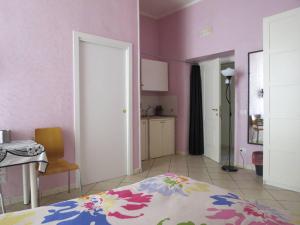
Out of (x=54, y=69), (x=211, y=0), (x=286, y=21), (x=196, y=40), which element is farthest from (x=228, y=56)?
(x=54, y=69)

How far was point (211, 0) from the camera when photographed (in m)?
4.32

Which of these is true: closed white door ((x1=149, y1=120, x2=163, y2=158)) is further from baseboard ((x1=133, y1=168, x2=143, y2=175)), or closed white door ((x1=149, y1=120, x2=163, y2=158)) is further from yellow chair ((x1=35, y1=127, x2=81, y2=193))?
yellow chair ((x1=35, y1=127, x2=81, y2=193))

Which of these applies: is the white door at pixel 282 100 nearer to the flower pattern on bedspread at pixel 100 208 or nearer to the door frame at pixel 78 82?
the door frame at pixel 78 82

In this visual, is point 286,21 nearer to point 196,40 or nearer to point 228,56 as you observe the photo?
point 228,56

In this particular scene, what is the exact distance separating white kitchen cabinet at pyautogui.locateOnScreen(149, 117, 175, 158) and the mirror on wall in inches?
69.1

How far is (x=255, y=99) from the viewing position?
148 inches

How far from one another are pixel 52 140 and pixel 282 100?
9.95ft

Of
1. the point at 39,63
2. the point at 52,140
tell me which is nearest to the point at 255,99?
the point at 52,140

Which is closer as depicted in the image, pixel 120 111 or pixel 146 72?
pixel 120 111

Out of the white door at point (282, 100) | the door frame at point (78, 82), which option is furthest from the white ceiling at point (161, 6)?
the white door at point (282, 100)

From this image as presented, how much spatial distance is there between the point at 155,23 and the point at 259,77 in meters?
2.93

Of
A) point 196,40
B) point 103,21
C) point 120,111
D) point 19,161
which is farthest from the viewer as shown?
point 196,40

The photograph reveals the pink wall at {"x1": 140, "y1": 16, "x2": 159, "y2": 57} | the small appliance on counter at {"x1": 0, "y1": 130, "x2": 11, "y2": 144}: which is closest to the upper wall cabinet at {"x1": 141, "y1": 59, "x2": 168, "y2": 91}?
the pink wall at {"x1": 140, "y1": 16, "x2": 159, "y2": 57}

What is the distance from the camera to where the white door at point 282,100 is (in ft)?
9.16
